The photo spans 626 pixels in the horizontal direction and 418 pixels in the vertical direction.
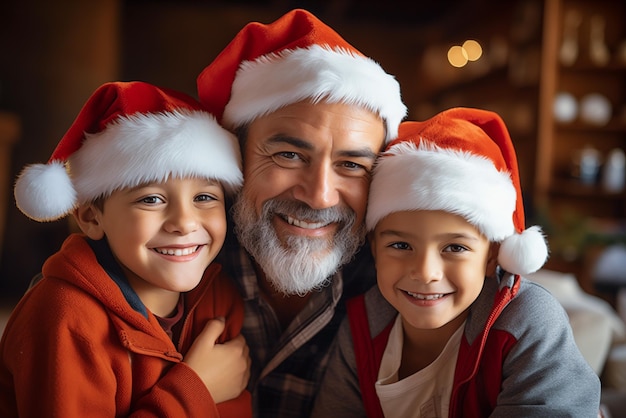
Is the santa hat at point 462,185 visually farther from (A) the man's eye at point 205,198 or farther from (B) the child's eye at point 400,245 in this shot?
(A) the man's eye at point 205,198

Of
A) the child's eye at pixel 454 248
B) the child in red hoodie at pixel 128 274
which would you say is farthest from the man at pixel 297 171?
the child's eye at pixel 454 248

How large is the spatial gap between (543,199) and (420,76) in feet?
12.9

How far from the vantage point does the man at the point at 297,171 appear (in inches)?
56.1

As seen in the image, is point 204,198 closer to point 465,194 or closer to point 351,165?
point 351,165

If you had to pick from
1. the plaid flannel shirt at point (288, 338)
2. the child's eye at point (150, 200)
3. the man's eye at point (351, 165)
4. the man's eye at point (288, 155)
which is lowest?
the plaid flannel shirt at point (288, 338)

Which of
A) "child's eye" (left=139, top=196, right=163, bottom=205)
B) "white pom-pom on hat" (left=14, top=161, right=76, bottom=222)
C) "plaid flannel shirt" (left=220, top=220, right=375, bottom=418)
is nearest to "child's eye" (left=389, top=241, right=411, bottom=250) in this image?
"plaid flannel shirt" (left=220, top=220, right=375, bottom=418)

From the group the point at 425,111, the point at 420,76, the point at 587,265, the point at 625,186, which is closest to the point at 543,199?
the point at 625,186

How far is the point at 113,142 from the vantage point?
Answer: 1300 millimetres

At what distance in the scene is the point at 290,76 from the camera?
57.1 inches

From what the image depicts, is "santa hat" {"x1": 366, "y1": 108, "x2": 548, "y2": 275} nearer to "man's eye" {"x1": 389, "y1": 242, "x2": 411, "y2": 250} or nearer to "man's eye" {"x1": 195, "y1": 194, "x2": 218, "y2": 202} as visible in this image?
"man's eye" {"x1": 389, "y1": 242, "x2": 411, "y2": 250}

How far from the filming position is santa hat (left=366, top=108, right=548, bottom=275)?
1313 millimetres

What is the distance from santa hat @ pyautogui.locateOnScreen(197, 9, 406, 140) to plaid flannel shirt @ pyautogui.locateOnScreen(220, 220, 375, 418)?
0.39 meters

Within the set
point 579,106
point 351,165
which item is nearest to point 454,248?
point 351,165

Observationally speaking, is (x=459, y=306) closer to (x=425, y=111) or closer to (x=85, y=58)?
(x=85, y=58)
